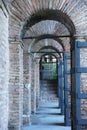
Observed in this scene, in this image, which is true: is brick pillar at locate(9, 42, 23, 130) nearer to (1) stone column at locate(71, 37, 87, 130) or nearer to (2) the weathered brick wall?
(1) stone column at locate(71, 37, 87, 130)

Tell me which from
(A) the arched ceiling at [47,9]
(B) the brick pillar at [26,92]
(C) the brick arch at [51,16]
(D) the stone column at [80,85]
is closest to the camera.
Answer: (D) the stone column at [80,85]

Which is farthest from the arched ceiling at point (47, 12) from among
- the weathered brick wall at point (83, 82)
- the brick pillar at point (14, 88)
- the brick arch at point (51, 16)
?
the weathered brick wall at point (83, 82)

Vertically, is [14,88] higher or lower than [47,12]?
lower

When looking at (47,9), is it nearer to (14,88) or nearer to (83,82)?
(83,82)

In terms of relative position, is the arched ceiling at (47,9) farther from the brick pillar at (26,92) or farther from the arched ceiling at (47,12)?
the brick pillar at (26,92)

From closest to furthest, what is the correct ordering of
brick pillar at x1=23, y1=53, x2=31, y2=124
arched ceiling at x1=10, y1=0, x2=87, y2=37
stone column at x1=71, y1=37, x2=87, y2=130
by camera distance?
stone column at x1=71, y1=37, x2=87, y2=130 → arched ceiling at x1=10, y1=0, x2=87, y2=37 → brick pillar at x1=23, y1=53, x2=31, y2=124

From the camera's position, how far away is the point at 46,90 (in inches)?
1187

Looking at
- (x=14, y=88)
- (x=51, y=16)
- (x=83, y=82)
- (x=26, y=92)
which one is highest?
(x=51, y=16)

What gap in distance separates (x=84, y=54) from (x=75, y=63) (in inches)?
12.4

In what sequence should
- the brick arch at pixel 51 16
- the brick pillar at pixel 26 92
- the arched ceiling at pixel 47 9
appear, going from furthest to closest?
the brick pillar at pixel 26 92 → the brick arch at pixel 51 16 → the arched ceiling at pixel 47 9

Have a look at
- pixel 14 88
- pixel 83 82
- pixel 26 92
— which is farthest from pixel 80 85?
pixel 26 92

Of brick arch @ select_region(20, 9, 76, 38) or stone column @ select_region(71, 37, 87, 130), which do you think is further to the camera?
brick arch @ select_region(20, 9, 76, 38)

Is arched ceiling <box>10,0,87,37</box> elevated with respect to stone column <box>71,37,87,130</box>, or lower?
elevated

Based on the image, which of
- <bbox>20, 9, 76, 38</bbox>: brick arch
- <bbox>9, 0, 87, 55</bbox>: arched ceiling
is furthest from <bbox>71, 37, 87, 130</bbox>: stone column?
<bbox>20, 9, 76, 38</bbox>: brick arch
